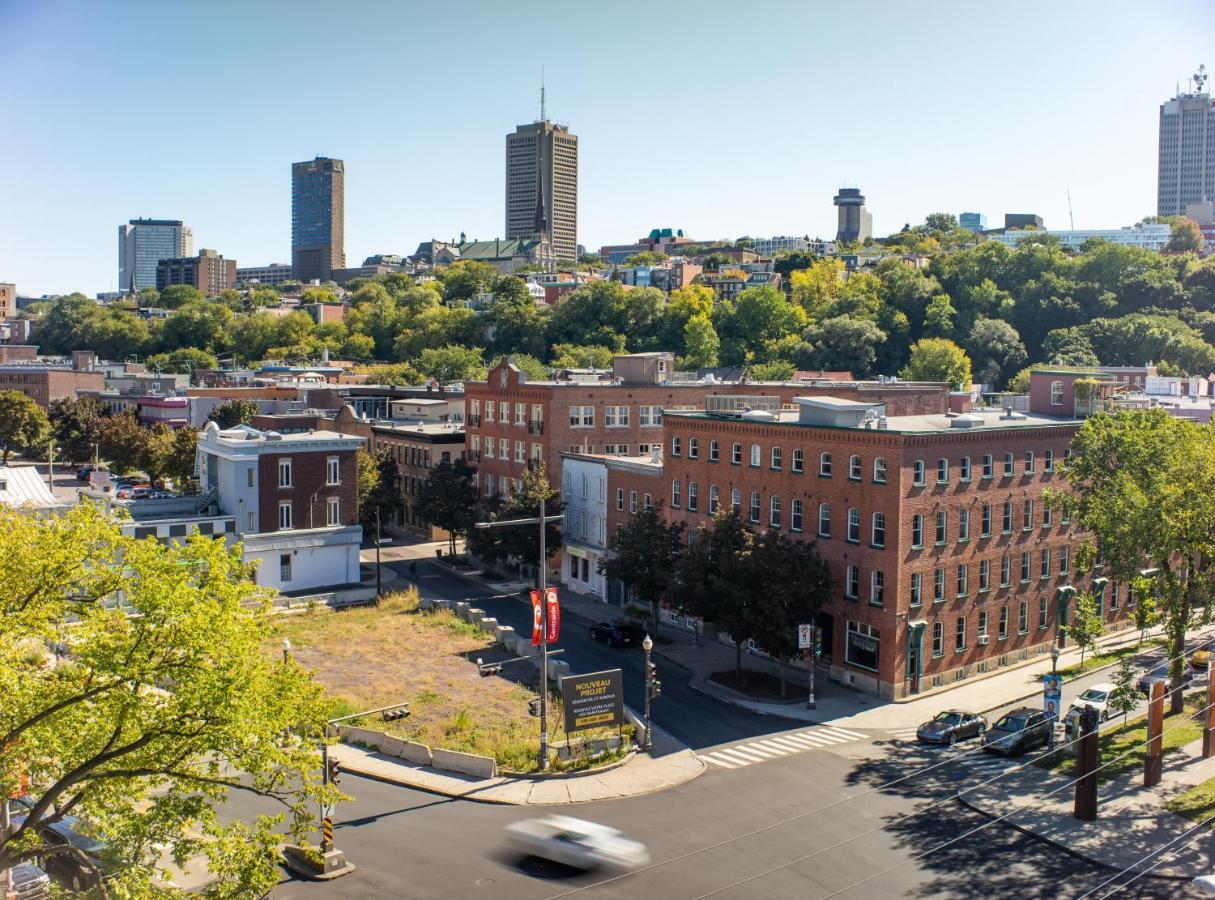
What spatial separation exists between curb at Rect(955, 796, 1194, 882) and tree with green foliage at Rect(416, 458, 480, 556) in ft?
152

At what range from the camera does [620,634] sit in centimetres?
5616

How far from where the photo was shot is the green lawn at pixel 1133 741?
38781 mm

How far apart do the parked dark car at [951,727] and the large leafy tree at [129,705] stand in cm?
2706

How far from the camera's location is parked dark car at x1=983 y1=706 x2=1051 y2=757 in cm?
4012

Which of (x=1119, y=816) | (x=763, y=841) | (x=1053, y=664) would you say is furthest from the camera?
(x=1053, y=664)

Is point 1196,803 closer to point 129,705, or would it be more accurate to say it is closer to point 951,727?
point 951,727

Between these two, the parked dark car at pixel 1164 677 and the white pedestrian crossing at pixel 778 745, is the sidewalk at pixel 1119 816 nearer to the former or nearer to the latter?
the parked dark car at pixel 1164 677

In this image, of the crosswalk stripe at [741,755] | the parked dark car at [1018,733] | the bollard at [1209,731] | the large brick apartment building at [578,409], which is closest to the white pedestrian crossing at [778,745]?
the crosswalk stripe at [741,755]

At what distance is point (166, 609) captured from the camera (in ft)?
67.5

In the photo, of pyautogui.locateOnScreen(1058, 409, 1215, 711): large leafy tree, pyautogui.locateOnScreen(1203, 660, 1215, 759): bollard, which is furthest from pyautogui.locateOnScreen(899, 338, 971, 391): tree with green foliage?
pyautogui.locateOnScreen(1203, 660, 1215, 759): bollard

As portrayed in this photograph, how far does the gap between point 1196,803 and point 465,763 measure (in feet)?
77.6

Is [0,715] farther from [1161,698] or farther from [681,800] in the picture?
[1161,698]

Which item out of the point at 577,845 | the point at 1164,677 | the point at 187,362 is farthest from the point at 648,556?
the point at 187,362

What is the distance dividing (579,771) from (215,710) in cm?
1990
